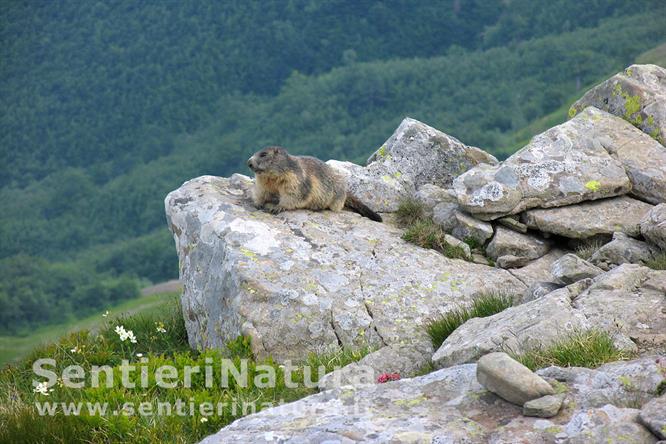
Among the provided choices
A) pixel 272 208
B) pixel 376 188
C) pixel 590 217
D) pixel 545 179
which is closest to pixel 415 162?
pixel 376 188

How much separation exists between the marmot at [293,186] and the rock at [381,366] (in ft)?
14.0

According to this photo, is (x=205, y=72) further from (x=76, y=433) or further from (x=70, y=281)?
(x=76, y=433)

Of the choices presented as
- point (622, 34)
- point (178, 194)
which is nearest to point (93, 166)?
point (622, 34)

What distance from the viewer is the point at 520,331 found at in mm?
8219

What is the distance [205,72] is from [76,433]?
188 m

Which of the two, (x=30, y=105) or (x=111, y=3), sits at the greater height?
(x=111, y=3)

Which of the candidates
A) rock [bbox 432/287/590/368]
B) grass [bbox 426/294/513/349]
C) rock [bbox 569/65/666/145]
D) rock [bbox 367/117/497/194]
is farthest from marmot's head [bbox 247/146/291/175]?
rock [bbox 432/287/590/368]

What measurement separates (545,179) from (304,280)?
3915 mm

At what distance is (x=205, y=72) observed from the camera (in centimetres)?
19062

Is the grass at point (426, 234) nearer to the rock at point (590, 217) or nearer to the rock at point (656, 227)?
the rock at point (590, 217)

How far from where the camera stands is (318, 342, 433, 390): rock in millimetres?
8617

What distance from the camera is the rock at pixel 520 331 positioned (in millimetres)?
8047

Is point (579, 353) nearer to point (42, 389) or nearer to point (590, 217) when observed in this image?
point (590, 217)

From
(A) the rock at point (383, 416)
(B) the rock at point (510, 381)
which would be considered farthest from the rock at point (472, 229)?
(B) the rock at point (510, 381)
